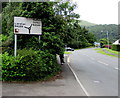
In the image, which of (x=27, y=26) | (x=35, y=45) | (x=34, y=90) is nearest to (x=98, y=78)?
(x=35, y=45)

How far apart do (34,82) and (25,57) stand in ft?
4.57

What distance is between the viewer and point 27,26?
29.7 ft

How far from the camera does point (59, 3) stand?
496 inches

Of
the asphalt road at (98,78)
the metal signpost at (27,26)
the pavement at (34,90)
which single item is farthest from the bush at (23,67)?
the asphalt road at (98,78)

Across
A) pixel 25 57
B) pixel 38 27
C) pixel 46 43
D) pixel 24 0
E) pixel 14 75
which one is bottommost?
pixel 14 75

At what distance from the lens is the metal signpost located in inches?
347

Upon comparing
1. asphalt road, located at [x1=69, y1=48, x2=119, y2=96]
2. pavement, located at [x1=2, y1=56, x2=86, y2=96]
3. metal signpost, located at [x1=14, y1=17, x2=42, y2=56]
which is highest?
metal signpost, located at [x1=14, y1=17, x2=42, y2=56]

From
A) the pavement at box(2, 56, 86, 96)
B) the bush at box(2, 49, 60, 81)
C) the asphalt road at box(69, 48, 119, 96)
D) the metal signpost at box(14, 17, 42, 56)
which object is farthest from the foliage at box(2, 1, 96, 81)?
the asphalt road at box(69, 48, 119, 96)

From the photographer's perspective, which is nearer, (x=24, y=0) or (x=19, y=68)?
(x=19, y=68)

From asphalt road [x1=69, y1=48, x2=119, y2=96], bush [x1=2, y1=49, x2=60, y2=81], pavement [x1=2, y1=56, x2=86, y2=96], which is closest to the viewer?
pavement [x1=2, y1=56, x2=86, y2=96]

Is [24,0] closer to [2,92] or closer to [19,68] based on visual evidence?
[19,68]

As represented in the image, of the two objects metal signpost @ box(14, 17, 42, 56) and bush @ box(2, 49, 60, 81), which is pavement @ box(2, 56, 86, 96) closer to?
bush @ box(2, 49, 60, 81)

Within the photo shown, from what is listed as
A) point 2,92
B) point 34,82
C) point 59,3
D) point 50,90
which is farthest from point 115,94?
point 59,3

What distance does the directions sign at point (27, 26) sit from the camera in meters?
8.80
